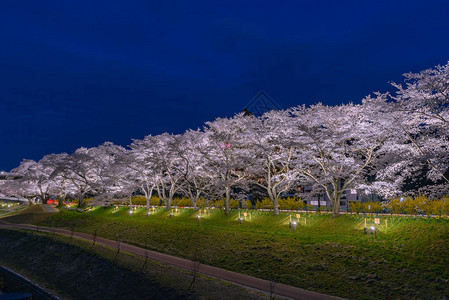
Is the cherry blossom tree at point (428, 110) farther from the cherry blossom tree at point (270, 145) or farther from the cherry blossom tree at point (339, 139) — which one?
the cherry blossom tree at point (270, 145)

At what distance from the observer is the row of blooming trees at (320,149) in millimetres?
20156

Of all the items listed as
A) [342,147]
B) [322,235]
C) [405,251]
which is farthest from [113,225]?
[405,251]

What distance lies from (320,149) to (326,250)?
1018 cm

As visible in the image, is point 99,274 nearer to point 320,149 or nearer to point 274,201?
point 274,201

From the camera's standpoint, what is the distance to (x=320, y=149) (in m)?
27.7

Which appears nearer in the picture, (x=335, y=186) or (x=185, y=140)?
(x=335, y=186)

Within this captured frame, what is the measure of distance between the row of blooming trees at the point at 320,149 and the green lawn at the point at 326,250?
3.19 metres

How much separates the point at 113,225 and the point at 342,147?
29165 mm

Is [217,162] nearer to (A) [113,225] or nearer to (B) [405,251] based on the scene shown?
(A) [113,225]

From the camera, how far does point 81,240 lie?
1253 inches

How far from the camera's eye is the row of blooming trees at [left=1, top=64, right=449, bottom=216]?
2016 centimetres

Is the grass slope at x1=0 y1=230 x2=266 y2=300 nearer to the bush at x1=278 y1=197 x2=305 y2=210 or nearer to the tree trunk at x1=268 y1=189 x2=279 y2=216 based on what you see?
the tree trunk at x1=268 y1=189 x2=279 y2=216

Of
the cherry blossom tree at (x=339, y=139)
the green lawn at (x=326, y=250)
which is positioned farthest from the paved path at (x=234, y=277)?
the cherry blossom tree at (x=339, y=139)

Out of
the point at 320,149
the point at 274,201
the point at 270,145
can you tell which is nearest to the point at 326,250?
the point at 320,149
